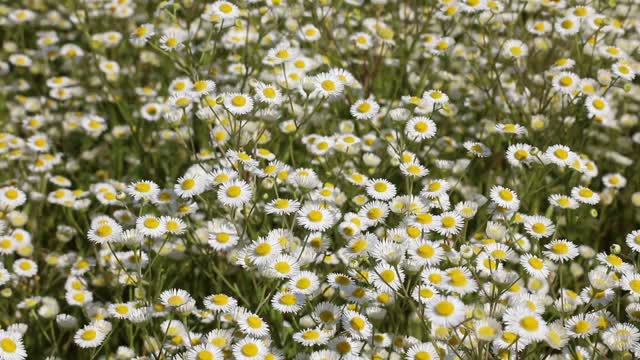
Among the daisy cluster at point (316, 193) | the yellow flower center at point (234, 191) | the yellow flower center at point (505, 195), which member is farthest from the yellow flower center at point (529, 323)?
the yellow flower center at point (234, 191)

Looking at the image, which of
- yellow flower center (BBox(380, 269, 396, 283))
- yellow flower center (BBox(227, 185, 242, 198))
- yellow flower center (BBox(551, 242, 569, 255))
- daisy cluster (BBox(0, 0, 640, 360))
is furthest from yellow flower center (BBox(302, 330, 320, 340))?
yellow flower center (BBox(551, 242, 569, 255))

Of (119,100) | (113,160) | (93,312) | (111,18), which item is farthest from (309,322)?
(111,18)

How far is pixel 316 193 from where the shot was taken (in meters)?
2.62

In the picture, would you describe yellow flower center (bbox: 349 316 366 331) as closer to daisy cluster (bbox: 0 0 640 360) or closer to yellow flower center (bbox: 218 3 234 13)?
daisy cluster (bbox: 0 0 640 360)

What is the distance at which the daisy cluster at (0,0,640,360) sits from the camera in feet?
7.08

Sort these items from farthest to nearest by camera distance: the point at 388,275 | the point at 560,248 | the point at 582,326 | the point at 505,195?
the point at 505,195, the point at 560,248, the point at 388,275, the point at 582,326

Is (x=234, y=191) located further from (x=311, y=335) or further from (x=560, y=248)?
(x=560, y=248)

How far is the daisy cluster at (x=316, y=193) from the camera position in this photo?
216cm

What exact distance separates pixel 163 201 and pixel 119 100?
1.26 m

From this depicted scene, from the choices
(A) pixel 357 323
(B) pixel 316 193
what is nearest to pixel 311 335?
Answer: (A) pixel 357 323

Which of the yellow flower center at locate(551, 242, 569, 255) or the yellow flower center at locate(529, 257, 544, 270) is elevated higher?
the yellow flower center at locate(529, 257, 544, 270)

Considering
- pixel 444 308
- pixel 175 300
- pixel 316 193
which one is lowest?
pixel 175 300

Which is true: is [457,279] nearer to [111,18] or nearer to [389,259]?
[389,259]

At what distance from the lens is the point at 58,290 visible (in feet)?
9.57
